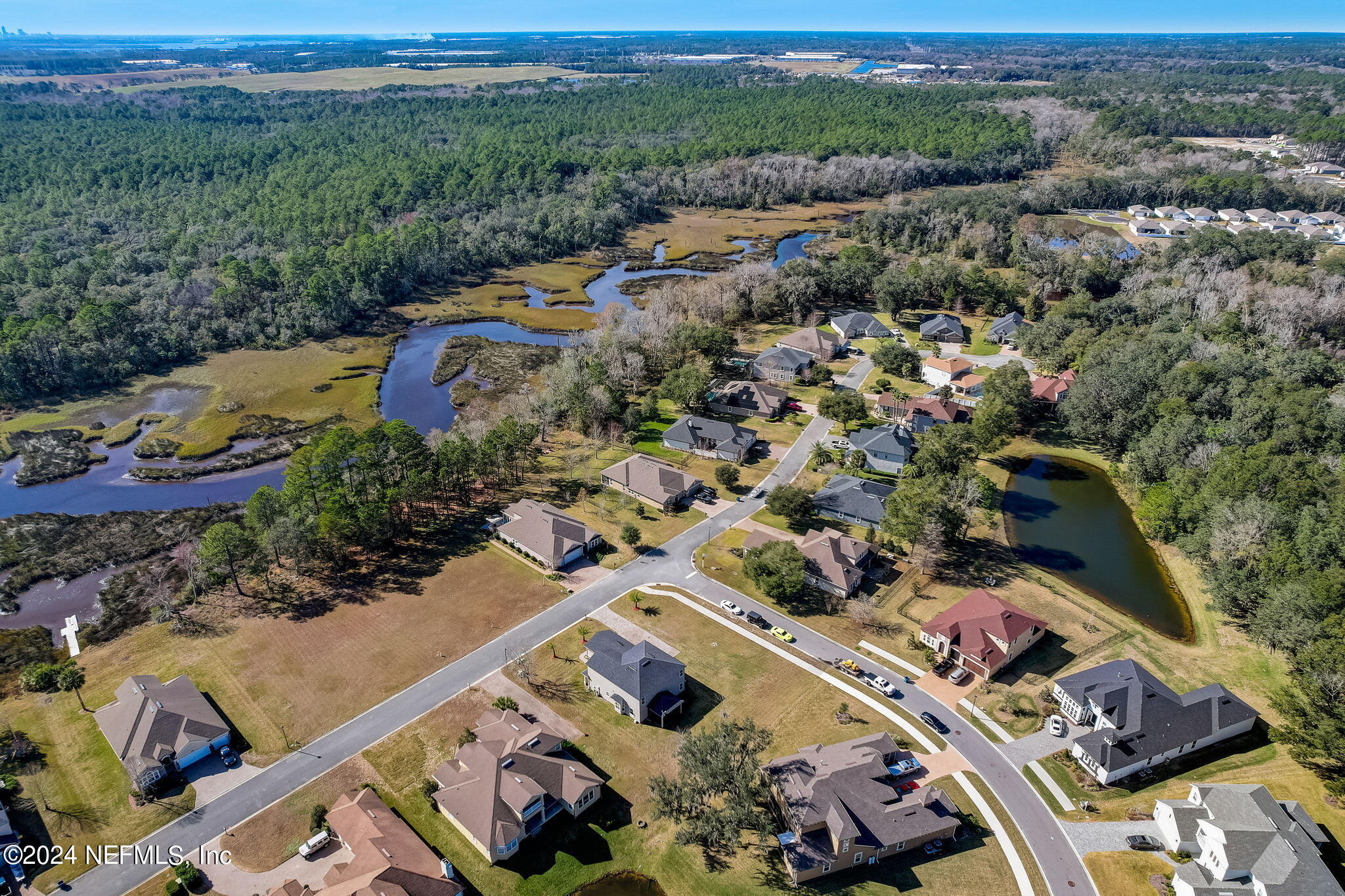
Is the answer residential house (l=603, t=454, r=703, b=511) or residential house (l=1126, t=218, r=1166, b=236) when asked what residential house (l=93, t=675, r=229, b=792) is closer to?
residential house (l=603, t=454, r=703, b=511)

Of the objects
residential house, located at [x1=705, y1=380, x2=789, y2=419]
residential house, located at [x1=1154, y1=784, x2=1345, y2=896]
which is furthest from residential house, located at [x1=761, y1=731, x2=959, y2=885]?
residential house, located at [x1=705, y1=380, x2=789, y2=419]

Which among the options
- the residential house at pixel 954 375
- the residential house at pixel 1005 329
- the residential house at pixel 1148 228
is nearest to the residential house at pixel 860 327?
the residential house at pixel 954 375

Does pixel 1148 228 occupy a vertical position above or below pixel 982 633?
above

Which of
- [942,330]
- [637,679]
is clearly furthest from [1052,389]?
[637,679]

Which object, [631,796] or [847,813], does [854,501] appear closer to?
[847,813]

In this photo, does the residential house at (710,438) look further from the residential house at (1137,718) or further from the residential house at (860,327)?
the residential house at (1137,718)

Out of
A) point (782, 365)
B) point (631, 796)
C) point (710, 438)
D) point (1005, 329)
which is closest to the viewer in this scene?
point (631, 796)

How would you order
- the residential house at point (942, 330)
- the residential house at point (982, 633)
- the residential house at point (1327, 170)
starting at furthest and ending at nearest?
the residential house at point (1327, 170) < the residential house at point (942, 330) < the residential house at point (982, 633)

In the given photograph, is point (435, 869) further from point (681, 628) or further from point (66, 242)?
point (66, 242)
